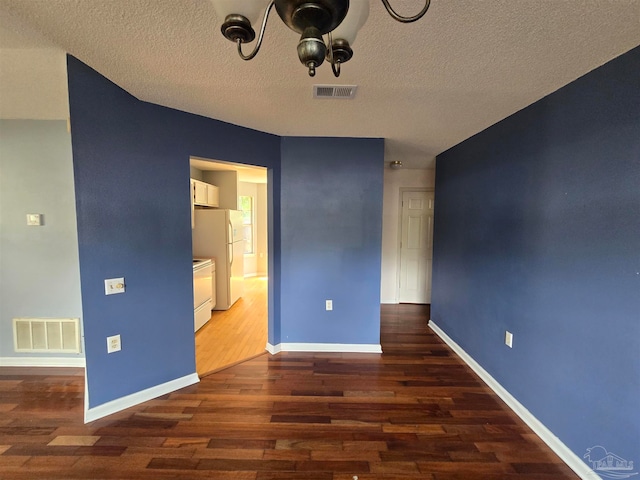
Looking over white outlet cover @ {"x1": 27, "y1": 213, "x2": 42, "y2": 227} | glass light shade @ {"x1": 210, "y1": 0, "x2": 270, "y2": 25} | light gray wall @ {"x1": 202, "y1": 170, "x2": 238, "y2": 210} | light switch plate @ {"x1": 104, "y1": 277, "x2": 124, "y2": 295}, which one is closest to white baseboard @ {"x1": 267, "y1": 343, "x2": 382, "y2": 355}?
light switch plate @ {"x1": 104, "y1": 277, "x2": 124, "y2": 295}

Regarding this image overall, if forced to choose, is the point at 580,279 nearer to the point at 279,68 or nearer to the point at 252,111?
the point at 279,68

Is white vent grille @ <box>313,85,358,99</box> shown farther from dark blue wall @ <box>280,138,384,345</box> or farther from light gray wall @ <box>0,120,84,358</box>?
light gray wall @ <box>0,120,84,358</box>

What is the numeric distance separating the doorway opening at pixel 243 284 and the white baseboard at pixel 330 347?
27 cm

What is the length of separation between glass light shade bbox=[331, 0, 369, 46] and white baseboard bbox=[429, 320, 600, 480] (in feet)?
7.98

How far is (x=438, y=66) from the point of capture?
1.47 m

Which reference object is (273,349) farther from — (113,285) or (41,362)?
(41,362)

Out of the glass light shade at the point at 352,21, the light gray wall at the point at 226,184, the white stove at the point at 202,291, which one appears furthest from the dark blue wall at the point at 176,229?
the light gray wall at the point at 226,184

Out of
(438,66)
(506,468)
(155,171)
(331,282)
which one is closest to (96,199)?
Result: (155,171)

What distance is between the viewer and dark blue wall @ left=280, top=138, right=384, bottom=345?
2727mm

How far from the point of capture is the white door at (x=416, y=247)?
14.5 feet

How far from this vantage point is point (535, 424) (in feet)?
5.85

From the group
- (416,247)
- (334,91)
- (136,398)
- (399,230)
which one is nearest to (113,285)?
(136,398)

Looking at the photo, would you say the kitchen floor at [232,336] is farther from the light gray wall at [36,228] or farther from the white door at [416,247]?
the white door at [416,247]

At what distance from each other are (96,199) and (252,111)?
1.28 m
